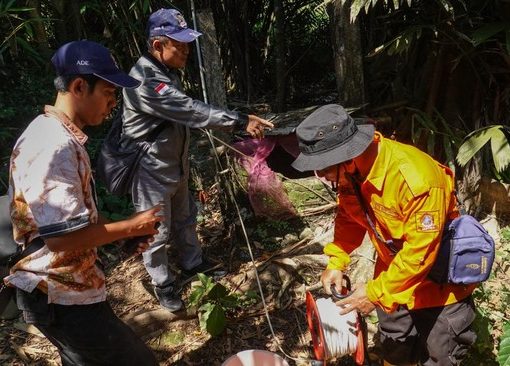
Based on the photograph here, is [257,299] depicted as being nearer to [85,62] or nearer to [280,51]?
[85,62]

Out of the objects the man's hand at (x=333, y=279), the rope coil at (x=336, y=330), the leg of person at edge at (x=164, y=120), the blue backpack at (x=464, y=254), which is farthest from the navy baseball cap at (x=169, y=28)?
the blue backpack at (x=464, y=254)

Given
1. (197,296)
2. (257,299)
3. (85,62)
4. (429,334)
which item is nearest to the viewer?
(85,62)

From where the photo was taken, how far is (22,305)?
1.92 m

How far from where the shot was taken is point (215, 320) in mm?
3156

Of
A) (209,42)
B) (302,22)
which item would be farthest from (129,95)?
(302,22)

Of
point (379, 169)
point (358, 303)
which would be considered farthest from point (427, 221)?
point (358, 303)

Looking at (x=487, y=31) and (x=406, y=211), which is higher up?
(x=487, y=31)

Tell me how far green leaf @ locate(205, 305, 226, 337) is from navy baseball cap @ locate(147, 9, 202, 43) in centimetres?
181

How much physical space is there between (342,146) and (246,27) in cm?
506

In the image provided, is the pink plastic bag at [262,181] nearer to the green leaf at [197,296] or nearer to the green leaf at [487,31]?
the green leaf at [197,296]

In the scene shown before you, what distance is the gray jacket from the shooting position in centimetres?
292

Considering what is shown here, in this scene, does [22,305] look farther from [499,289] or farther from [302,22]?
[302,22]

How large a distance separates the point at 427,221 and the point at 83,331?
1.49 metres

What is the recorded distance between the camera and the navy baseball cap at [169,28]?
2926 mm
